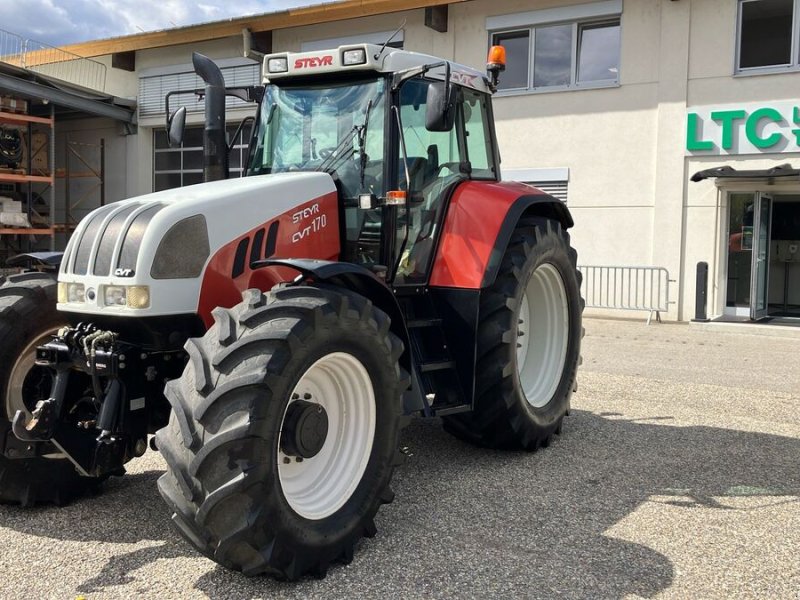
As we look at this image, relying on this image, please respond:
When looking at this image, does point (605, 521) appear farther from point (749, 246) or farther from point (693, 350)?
point (749, 246)

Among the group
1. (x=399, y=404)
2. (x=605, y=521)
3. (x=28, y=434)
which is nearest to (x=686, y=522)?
(x=605, y=521)

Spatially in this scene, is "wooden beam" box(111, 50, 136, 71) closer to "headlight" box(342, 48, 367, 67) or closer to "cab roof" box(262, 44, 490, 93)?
"cab roof" box(262, 44, 490, 93)

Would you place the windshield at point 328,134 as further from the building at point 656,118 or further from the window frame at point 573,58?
the window frame at point 573,58

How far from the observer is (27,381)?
4371 mm

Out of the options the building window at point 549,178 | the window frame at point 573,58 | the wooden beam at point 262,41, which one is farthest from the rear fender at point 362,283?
the wooden beam at point 262,41

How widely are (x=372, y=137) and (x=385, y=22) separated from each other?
12867 mm

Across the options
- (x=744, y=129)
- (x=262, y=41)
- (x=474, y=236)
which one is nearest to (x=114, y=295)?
(x=474, y=236)

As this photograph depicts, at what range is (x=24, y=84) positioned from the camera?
693 inches

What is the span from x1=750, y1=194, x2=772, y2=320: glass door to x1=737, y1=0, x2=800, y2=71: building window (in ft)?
7.40

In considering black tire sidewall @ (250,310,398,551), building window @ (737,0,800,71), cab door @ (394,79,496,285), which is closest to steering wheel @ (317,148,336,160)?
cab door @ (394,79,496,285)

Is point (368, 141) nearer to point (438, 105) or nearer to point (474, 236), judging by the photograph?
point (438, 105)

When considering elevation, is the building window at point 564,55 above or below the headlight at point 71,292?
above

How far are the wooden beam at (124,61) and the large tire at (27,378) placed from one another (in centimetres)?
1778

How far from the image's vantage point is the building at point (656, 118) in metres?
13.5
